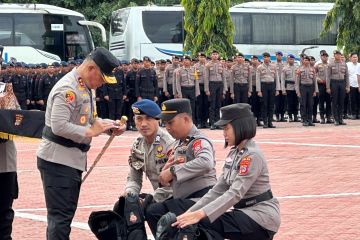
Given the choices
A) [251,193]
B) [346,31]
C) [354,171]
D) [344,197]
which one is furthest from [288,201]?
[346,31]

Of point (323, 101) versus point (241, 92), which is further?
point (241, 92)

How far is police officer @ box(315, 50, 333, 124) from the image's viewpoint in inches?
1163

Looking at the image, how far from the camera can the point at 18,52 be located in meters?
39.7

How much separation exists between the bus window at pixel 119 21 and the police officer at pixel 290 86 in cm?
1198

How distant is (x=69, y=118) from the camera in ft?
28.2

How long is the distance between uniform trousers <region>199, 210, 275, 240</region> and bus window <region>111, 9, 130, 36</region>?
1352 inches

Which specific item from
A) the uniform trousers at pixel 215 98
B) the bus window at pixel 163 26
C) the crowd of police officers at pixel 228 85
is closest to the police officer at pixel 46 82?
the crowd of police officers at pixel 228 85

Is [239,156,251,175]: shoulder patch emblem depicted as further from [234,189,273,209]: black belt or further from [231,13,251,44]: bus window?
[231,13,251,44]: bus window

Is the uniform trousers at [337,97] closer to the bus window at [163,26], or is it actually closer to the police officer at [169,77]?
the police officer at [169,77]

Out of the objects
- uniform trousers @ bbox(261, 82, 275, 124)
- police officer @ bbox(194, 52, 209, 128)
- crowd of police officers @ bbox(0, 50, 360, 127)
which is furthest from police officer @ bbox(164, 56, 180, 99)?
uniform trousers @ bbox(261, 82, 275, 124)

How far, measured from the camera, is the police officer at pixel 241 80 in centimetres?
3008

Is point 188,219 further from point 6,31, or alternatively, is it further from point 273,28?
point 273,28

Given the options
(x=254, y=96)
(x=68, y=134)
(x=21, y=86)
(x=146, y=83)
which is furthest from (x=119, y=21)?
(x=68, y=134)

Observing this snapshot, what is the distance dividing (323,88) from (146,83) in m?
4.85
